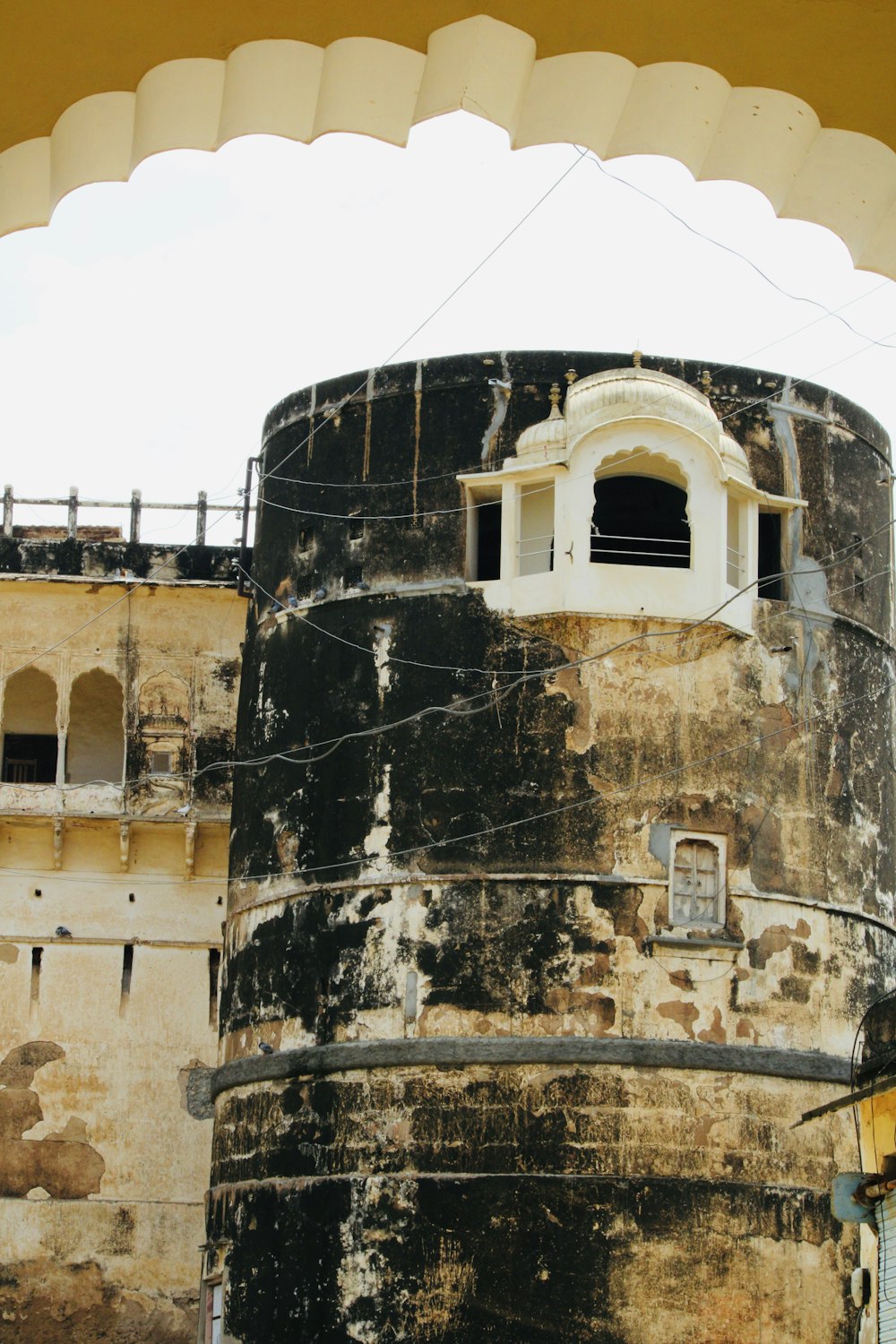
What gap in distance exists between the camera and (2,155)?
390cm

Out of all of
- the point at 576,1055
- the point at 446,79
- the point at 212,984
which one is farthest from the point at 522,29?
the point at 212,984

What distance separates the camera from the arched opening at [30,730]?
23.4 meters

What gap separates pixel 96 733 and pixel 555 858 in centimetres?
752

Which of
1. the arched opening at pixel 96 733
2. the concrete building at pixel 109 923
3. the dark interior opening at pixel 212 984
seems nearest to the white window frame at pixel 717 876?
the concrete building at pixel 109 923

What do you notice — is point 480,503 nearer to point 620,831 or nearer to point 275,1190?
point 620,831

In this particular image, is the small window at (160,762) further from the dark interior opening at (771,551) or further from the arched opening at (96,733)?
the dark interior opening at (771,551)

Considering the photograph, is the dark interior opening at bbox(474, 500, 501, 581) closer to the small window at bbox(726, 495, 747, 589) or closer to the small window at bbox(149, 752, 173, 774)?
the small window at bbox(726, 495, 747, 589)

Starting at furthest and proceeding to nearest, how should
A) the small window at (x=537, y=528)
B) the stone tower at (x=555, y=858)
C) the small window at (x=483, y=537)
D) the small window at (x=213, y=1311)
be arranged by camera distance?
the small window at (x=483, y=537), the small window at (x=537, y=528), the small window at (x=213, y=1311), the stone tower at (x=555, y=858)

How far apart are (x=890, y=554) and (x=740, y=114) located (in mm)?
17631

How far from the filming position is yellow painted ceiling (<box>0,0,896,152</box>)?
12.4 feet

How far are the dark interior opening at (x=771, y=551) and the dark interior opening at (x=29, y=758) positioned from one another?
842 centimetres

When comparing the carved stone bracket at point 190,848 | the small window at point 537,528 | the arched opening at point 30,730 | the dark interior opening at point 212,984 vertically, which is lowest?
the dark interior opening at point 212,984

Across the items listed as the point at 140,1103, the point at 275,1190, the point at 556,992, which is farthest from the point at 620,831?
the point at 140,1103

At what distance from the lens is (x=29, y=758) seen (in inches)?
929
